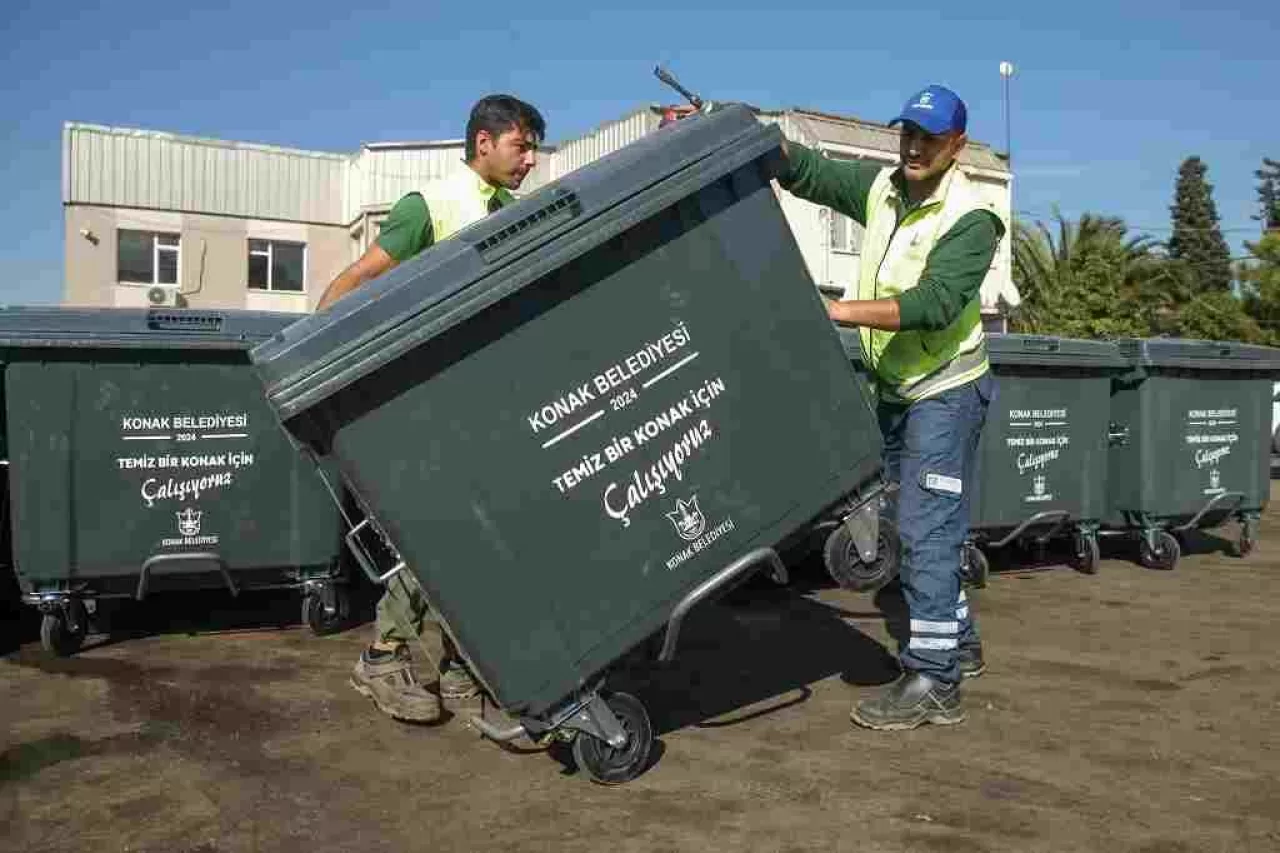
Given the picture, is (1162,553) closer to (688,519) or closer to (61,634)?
(688,519)

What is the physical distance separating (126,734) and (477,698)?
111 cm

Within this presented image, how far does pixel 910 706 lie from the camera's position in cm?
367

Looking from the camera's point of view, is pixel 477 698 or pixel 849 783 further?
pixel 477 698

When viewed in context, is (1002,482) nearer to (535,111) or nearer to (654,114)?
(535,111)

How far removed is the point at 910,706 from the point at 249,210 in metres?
28.1

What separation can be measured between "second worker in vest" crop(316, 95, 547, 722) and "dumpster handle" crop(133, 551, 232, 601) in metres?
1.20

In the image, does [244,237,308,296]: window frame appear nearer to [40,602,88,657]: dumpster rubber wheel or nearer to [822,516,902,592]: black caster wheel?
[40,602,88,657]: dumpster rubber wheel

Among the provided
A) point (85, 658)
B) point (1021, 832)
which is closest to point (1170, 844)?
point (1021, 832)

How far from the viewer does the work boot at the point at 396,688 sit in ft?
12.3

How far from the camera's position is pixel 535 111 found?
3994mm

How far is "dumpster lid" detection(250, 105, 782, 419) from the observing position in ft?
9.02

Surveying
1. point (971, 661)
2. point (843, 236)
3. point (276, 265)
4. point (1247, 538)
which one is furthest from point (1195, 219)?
point (971, 661)

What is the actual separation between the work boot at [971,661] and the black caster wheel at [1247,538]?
4.10 meters

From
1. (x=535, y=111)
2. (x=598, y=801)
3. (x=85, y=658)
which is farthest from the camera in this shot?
(x=85, y=658)
